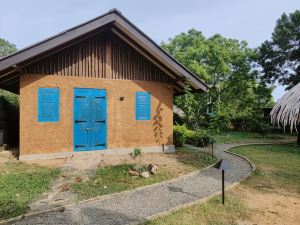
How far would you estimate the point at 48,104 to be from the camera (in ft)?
33.0

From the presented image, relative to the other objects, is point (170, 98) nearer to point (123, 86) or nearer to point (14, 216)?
point (123, 86)

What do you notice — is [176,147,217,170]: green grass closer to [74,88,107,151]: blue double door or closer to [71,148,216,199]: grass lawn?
[71,148,216,199]: grass lawn

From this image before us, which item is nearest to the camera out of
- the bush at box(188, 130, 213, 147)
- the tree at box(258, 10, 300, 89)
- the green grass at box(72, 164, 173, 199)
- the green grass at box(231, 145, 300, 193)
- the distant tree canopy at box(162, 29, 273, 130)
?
the green grass at box(72, 164, 173, 199)

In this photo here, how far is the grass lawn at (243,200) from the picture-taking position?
522 cm

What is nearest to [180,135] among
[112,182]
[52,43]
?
[112,182]

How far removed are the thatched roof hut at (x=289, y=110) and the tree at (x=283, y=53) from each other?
16234 mm

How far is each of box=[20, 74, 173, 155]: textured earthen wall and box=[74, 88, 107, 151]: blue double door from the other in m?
0.21

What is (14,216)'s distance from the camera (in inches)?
199

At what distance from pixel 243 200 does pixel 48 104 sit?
25.6 feet

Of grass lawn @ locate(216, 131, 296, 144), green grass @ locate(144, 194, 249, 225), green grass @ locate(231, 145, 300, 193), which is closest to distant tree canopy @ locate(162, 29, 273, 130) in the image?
grass lawn @ locate(216, 131, 296, 144)

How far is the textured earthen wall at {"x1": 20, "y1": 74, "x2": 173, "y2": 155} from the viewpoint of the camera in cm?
976

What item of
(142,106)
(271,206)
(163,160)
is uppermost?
(142,106)

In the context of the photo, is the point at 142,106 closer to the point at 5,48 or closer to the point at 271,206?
the point at 271,206

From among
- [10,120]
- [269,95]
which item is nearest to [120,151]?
[10,120]
